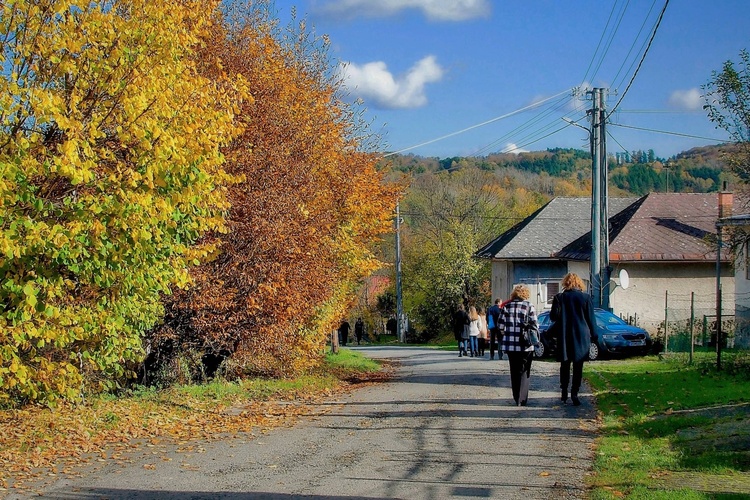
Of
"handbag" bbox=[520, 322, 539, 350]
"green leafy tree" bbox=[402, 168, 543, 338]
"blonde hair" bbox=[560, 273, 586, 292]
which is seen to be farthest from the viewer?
"green leafy tree" bbox=[402, 168, 543, 338]

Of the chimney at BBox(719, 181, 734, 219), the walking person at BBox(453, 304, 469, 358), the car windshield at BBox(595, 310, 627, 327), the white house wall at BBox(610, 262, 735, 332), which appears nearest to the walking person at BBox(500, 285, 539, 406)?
the car windshield at BBox(595, 310, 627, 327)

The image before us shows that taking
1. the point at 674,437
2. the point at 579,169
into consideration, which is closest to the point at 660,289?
the point at 674,437

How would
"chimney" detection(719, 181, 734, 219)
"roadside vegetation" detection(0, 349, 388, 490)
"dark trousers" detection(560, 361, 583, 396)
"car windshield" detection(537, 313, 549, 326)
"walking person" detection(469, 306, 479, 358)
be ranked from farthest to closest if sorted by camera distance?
"chimney" detection(719, 181, 734, 219) < "car windshield" detection(537, 313, 549, 326) < "walking person" detection(469, 306, 479, 358) < "dark trousers" detection(560, 361, 583, 396) < "roadside vegetation" detection(0, 349, 388, 490)

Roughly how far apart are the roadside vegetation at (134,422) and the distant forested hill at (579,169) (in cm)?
1246

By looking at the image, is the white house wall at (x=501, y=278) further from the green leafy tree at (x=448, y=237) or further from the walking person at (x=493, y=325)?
the walking person at (x=493, y=325)

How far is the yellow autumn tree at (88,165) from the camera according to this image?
27.0 ft

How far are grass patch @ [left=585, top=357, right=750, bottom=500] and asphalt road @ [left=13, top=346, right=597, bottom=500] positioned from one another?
32 cm

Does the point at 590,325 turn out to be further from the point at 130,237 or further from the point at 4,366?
the point at 4,366

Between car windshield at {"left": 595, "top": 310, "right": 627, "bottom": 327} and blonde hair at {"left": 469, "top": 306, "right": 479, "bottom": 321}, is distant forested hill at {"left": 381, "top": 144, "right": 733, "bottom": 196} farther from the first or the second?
car windshield at {"left": 595, "top": 310, "right": 627, "bottom": 327}

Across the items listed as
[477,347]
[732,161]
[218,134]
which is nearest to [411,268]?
[477,347]

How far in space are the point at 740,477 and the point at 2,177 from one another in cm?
687

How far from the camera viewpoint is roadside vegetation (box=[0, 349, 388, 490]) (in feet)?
29.0

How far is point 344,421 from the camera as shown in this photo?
37.3 ft

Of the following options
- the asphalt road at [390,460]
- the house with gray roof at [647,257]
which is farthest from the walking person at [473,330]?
the asphalt road at [390,460]
